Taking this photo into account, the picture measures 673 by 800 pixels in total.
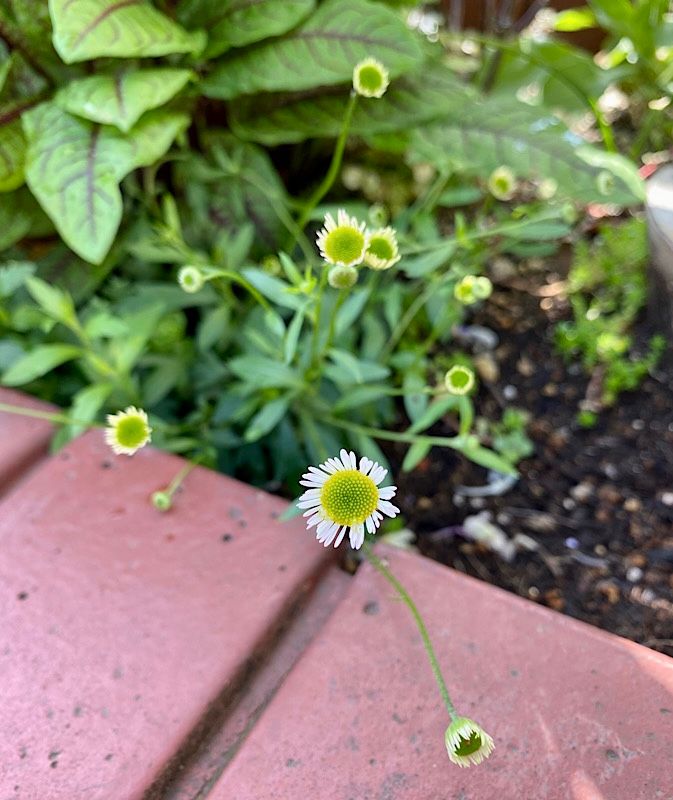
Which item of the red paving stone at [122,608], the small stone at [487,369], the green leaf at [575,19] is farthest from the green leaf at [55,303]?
the green leaf at [575,19]

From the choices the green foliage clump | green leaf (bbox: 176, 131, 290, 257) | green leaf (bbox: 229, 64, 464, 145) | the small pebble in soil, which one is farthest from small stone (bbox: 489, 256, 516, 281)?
the small pebble in soil

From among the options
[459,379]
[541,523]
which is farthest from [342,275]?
[541,523]

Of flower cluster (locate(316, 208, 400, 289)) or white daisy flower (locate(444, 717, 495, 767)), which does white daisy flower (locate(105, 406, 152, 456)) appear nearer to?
flower cluster (locate(316, 208, 400, 289))

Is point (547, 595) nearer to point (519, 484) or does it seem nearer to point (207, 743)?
point (519, 484)

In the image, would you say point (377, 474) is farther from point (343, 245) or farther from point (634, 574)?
point (634, 574)

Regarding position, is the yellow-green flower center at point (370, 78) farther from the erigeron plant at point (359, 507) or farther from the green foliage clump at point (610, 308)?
the green foliage clump at point (610, 308)

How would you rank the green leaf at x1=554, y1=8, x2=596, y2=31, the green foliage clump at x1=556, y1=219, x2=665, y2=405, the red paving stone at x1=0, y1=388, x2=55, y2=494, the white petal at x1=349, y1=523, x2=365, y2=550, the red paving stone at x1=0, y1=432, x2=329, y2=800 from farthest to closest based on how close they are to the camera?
1. the green leaf at x1=554, y1=8, x2=596, y2=31
2. the green foliage clump at x1=556, y1=219, x2=665, y2=405
3. the red paving stone at x1=0, y1=388, x2=55, y2=494
4. the red paving stone at x1=0, y1=432, x2=329, y2=800
5. the white petal at x1=349, y1=523, x2=365, y2=550

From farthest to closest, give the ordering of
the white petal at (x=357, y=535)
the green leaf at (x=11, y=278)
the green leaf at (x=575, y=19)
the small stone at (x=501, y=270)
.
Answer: the green leaf at (x=575, y=19)
the small stone at (x=501, y=270)
the green leaf at (x=11, y=278)
the white petal at (x=357, y=535)
